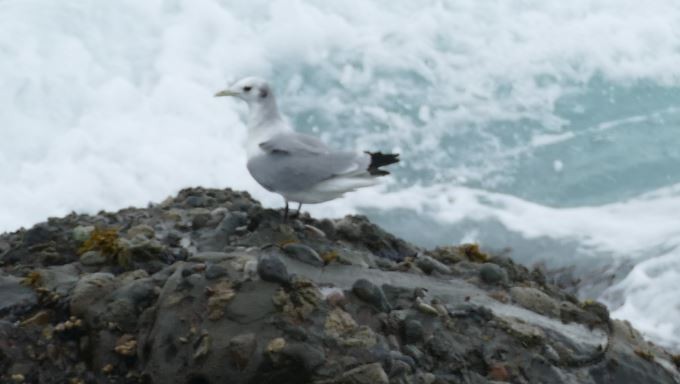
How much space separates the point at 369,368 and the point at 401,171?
14152 mm

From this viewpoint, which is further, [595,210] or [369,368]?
[595,210]

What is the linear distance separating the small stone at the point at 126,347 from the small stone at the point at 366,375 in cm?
111

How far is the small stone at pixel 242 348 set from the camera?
14.1 feet

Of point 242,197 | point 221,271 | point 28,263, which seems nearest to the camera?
point 221,271

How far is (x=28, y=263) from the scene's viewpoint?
18.1 feet

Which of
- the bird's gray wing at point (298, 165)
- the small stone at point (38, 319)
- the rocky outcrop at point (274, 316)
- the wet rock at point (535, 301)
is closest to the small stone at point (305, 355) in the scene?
the rocky outcrop at point (274, 316)

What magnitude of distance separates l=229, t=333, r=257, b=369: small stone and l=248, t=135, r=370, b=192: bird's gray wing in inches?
61.4

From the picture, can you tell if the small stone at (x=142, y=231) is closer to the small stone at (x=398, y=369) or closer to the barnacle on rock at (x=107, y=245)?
the barnacle on rock at (x=107, y=245)

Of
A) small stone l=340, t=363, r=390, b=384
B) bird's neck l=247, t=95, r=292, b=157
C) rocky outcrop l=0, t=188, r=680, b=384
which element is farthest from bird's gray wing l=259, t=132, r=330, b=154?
small stone l=340, t=363, r=390, b=384

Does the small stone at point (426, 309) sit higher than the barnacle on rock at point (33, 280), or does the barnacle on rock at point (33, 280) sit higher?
the barnacle on rock at point (33, 280)

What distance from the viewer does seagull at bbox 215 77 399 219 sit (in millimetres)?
5676

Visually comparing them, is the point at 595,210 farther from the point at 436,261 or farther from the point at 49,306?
the point at 49,306

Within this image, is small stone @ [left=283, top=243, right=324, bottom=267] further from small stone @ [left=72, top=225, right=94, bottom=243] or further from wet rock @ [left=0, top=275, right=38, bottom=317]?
wet rock @ [left=0, top=275, right=38, bottom=317]

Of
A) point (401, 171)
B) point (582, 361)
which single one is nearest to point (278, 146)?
point (582, 361)
